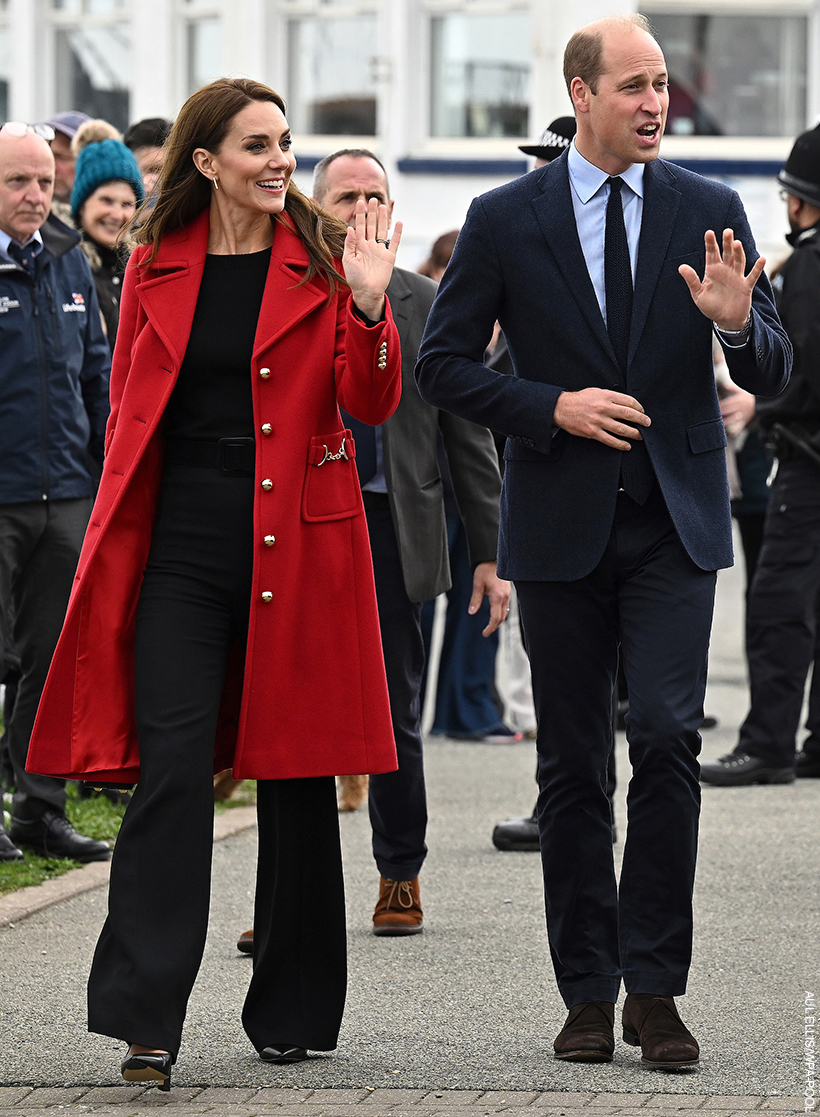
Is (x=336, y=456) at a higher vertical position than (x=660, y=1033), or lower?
higher

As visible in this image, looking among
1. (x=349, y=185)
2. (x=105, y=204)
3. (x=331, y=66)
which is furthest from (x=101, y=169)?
(x=331, y=66)

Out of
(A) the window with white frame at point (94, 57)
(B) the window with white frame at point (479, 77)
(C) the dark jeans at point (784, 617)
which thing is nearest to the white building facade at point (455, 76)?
(B) the window with white frame at point (479, 77)

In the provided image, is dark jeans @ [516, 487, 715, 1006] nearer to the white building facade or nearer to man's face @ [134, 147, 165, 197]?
man's face @ [134, 147, 165, 197]

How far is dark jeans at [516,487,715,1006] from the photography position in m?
4.61

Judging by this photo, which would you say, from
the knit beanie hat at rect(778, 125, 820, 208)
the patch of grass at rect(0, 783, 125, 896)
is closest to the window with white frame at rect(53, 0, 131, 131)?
the knit beanie hat at rect(778, 125, 820, 208)

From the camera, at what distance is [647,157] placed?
470cm

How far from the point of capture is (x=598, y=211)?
189 inches

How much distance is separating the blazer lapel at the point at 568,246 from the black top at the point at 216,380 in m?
0.70

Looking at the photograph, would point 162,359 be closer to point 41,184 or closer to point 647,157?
point 647,157

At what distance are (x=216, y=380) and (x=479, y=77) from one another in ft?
47.6

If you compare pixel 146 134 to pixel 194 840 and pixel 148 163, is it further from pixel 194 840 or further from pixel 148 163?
pixel 194 840

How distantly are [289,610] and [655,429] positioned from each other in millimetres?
917

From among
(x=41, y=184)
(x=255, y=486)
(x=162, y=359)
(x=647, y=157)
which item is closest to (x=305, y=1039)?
(x=255, y=486)

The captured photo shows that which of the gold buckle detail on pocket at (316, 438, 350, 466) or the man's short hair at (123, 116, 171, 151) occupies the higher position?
the man's short hair at (123, 116, 171, 151)
